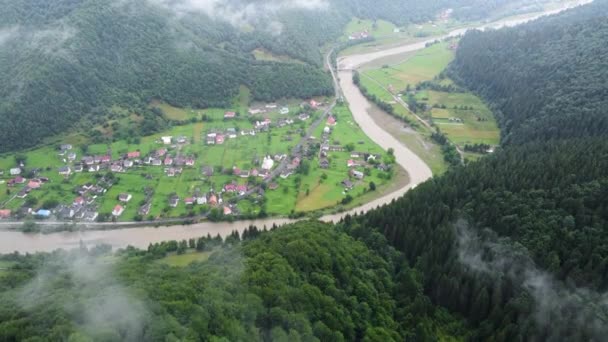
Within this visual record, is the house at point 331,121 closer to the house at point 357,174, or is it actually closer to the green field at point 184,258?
the house at point 357,174

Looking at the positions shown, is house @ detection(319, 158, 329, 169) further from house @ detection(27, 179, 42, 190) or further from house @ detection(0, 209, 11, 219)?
house @ detection(0, 209, 11, 219)

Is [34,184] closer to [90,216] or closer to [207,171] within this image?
[90,216]

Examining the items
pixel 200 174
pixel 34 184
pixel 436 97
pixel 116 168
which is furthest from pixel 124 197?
pixel 436 97

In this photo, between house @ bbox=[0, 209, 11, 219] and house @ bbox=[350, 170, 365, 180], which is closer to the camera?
house @ bbox=[0, 209, 11, 219]

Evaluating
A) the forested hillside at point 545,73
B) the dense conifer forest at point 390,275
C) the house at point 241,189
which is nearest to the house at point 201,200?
the house at point 241,189

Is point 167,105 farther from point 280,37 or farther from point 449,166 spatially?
point 449,166

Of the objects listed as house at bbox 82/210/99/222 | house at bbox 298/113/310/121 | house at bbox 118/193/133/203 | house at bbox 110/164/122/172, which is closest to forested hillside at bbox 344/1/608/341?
house at bbox 118/193/133/203
